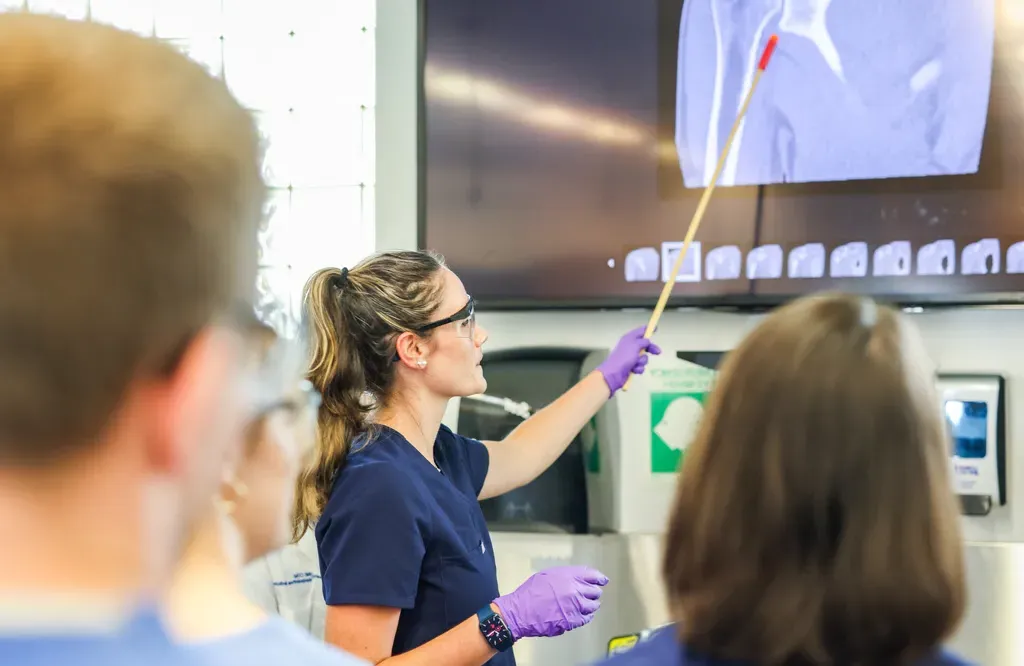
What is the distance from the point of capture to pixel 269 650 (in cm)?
44

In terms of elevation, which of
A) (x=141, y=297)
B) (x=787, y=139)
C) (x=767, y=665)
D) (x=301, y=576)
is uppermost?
(x=787, y=139)

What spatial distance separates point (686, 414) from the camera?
5.73 feet

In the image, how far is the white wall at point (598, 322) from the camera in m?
1.60

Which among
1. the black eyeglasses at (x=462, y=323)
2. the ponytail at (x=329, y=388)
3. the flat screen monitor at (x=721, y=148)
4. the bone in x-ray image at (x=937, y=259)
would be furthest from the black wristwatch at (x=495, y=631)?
the bone in x-ray image at (x=937, y=259)

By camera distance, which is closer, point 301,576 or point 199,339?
point 199,339

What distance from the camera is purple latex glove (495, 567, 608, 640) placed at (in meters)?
1.33

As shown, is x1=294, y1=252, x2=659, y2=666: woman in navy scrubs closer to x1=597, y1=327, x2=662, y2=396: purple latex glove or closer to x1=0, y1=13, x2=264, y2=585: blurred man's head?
x1=597, y1=327, x2=662, y2=396: purple latex glove

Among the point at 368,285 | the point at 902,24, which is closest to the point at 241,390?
the point at 368,285

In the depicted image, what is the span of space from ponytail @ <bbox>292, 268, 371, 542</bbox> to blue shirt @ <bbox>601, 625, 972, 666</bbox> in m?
0.69

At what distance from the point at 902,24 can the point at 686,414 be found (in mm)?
776

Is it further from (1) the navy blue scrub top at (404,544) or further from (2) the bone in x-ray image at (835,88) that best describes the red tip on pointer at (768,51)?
(1) the navy blue scrub top at (404,544)

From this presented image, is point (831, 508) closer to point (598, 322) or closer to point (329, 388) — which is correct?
point (329, 388)

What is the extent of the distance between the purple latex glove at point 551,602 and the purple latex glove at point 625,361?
36cm

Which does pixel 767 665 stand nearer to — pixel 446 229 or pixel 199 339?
pixel 199 339
